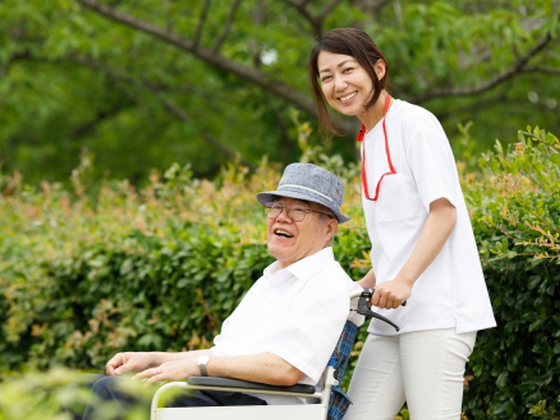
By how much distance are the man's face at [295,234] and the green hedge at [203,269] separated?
0.60 meters

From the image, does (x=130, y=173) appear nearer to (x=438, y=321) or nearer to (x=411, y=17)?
(x=411, y=17)

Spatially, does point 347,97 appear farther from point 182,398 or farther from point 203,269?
A: point 203,269

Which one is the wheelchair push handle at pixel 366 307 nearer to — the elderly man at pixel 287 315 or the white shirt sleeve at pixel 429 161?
the elderly man at pixel 287 315

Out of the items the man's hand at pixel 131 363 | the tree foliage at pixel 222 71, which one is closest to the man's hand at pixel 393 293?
the man's hand at pixel 131 363

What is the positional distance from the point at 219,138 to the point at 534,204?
448 inches

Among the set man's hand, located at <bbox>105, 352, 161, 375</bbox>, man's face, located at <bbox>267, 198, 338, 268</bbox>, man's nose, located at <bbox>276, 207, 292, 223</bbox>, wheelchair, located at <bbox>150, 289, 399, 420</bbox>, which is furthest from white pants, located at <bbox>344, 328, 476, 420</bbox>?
man's hand, located at <bbox>105, 352, 161, 375</bbox>

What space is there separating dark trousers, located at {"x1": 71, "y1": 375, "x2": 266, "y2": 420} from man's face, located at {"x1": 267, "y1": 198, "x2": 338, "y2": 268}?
576 millimetres

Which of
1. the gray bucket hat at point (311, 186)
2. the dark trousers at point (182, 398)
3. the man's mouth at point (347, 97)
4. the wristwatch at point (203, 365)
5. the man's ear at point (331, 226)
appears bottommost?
the dark trousers at point (182, 398)

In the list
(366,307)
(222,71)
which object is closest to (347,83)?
(366,307)

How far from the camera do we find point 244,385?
7.86 ft

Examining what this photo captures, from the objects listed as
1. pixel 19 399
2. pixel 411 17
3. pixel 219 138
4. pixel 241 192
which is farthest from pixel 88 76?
pixel 19 399

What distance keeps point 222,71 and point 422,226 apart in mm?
7404

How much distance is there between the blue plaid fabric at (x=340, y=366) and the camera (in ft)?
8.38

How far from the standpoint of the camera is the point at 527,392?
117 inches
